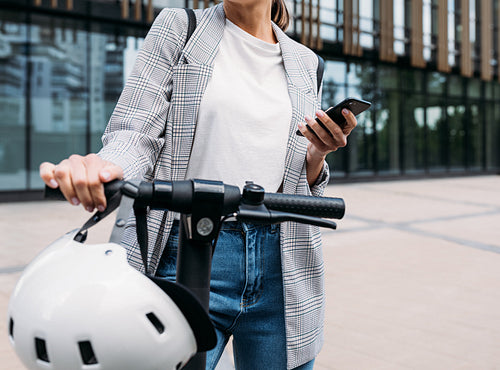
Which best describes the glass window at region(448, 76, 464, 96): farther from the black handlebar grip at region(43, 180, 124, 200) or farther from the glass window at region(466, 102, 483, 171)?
the black handlebar grip at region(43, 180, 124, 200)

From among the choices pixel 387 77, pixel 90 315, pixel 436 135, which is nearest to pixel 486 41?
pixel 436 135

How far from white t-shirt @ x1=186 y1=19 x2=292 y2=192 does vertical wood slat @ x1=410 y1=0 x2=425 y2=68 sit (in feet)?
64.8

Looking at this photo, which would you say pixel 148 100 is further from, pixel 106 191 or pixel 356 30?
pixel 356 30

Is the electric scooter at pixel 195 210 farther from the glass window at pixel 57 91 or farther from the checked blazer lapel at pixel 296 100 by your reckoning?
the glass window at pixel 57 91

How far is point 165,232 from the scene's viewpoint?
1483 mm

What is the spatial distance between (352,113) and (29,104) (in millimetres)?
12598

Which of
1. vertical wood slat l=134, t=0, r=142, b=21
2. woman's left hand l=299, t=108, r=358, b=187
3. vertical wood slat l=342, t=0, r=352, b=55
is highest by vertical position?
vertical wood slat l=342, t=0, r=352, b=55

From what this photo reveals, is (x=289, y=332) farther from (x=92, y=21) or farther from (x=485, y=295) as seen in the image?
(x=92, y=21)

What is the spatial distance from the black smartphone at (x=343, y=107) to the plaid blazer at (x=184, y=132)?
0.23 metres

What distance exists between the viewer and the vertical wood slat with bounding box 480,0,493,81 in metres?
22.6

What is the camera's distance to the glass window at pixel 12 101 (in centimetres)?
1230

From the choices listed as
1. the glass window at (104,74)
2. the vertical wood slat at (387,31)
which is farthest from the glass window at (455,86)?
the glass window at (104,74)

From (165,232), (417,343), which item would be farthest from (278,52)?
(417,343)

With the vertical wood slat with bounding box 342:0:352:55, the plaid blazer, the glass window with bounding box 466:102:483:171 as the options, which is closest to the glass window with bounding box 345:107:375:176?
the vertical wood slat with bounding box 342:0:352:55
